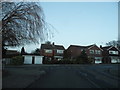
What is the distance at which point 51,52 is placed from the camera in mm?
53781

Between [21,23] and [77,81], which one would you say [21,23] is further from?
[77,81]

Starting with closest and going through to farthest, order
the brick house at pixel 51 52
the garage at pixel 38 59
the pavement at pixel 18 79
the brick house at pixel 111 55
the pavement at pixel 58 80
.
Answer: the pavement at pixel 18 79 → the pavement at pixel 58 80 → the garage at pixel 38 59 → the brick house at pixel 51 52 → the brick house at pixel 111 55

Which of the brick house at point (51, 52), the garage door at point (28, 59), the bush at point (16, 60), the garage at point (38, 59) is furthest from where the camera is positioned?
the brick house at point (51, 52)

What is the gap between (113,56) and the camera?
60.5 m

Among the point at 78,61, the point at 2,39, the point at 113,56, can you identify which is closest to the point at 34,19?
the point at 2,39

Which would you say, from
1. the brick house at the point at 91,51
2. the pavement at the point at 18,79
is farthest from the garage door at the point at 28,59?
the pavement at the point at 18,79

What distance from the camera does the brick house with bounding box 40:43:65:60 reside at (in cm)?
→ 5258

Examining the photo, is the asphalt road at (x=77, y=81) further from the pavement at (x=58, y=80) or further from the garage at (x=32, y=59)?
the garage at (x=32, y=59)

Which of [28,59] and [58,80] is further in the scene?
[28,59]

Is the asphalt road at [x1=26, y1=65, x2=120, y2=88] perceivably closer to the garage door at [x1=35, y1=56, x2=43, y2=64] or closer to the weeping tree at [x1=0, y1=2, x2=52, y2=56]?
the weeping tree at [x1=0, y1=2, x2=52, y2=56]

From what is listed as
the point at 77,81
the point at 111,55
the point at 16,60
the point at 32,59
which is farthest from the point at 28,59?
the point at 77,81

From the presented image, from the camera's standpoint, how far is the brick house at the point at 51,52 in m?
52.6

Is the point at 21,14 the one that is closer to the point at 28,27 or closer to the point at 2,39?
the point at 28,27

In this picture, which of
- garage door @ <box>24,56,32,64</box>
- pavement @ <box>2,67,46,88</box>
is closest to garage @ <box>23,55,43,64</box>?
garage door @ <box>24,56,32,64</box>
